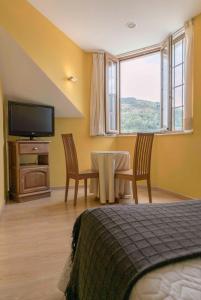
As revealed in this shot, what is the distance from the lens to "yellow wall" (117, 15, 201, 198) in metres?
3.51

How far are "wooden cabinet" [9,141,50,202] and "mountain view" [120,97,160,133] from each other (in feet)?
5.95

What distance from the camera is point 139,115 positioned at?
5027 mm

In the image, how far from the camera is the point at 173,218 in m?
0.93

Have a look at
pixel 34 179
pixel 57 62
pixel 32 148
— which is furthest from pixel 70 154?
pixel 57 62

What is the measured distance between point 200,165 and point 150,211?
271cm

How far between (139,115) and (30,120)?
2.08 metres

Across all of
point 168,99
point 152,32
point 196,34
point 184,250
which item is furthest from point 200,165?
point 184,250

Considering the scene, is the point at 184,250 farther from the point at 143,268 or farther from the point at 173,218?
the point at 173,218

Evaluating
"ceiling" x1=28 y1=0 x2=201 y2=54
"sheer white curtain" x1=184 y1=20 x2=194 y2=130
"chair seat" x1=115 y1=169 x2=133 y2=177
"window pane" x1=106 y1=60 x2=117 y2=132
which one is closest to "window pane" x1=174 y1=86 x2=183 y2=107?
"sheer white curtain" x1=184 y1=20 x2=194 y2=130

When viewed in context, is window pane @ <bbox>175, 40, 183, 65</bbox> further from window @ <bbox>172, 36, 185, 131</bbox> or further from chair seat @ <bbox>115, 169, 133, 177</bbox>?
chair seat @ <bbox>115, 169, 133, 177</bbox>

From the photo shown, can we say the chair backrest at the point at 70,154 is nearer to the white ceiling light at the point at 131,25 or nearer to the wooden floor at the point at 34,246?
the wooden floor at the point at 34,246

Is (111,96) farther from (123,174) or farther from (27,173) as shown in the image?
(27,173)

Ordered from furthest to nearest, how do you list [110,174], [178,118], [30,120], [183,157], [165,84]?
[165,84] < [178,118] < [30,120] < [183,157] < [110,174]

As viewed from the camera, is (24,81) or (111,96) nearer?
(24,81)
